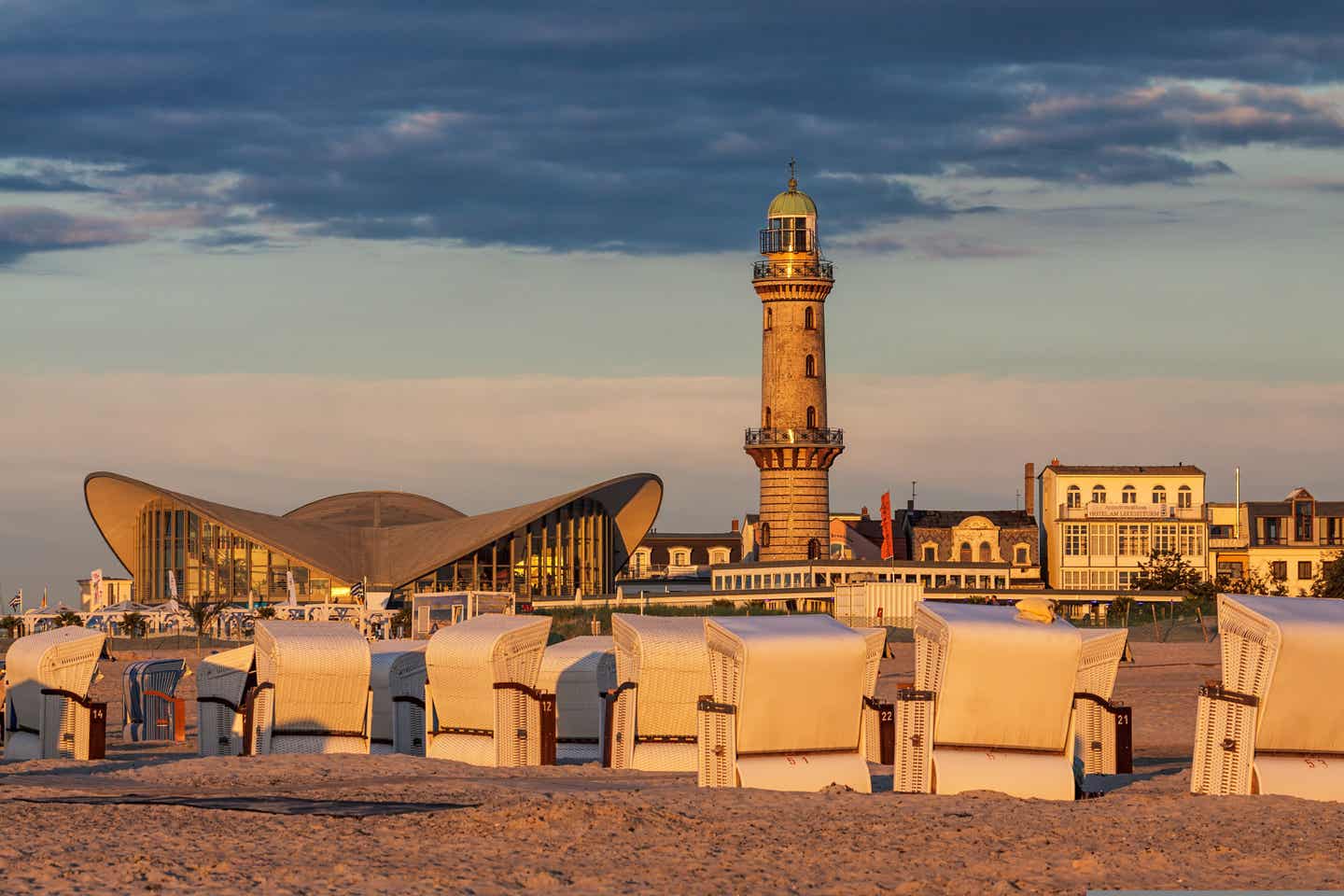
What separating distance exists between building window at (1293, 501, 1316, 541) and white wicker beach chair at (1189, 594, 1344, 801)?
88.4m

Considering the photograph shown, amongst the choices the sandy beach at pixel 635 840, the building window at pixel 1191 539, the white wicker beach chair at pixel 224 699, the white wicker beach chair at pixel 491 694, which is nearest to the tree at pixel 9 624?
the white wicker beach chair at pixel 224 699

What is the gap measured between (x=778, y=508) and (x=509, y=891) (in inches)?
3497

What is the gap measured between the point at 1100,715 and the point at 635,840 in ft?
41.0

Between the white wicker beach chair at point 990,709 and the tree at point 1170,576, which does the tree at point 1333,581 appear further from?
the white wicker beach chair at point 990,709

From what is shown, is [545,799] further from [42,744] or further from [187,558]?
[187,558]

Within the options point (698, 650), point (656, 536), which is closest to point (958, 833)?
point (698, 650)

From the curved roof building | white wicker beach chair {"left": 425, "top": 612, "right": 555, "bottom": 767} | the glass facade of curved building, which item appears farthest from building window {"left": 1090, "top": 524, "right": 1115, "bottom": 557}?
white wicker beach chair {"left": 425, "top": 612, "right": 555, "bottom": 767}

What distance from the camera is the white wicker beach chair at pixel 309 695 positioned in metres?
29.7

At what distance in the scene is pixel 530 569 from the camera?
344 feet

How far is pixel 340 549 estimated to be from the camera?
356ft

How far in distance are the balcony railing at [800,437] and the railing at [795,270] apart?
26.3 feet

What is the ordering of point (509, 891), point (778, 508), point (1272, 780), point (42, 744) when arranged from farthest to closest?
point (778, 508), point (42, 744), point (1272, 780), point (509, 891)

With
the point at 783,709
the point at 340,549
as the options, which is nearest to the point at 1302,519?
the point at 340,549

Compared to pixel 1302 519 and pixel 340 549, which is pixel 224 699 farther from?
pixel 1302 519
